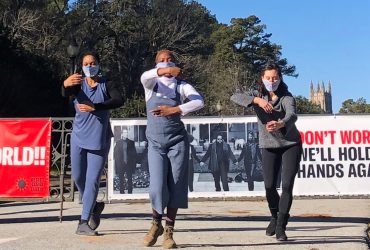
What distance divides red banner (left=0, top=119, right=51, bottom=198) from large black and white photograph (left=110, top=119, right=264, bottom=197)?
184 inches

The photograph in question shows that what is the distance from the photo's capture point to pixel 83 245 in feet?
17.9

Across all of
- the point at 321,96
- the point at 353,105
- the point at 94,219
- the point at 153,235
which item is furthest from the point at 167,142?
the point at 321,96

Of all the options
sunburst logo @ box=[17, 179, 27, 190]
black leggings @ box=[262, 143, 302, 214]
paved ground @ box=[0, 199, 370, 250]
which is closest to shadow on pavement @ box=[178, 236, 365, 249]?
paved ground @ box=[0, 199, 370, 250]

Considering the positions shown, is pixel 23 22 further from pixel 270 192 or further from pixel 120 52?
pixel 270 192

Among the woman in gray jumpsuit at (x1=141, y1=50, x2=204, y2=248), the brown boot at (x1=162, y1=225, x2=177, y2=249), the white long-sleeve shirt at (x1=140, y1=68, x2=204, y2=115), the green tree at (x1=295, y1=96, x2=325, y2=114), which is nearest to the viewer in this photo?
the brown boot at (x1=162, y1=225, x2=177, y2=249)

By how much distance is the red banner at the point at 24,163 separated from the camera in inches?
321

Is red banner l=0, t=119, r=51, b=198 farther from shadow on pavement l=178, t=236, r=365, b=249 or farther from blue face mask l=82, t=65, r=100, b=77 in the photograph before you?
shadow on pavement l=178, t=236, r=365, b=249

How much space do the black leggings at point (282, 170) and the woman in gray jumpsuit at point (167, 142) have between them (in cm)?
98

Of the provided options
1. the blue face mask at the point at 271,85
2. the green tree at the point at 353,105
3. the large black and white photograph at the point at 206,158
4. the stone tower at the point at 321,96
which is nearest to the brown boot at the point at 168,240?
the blue face mask at the point at 271,85

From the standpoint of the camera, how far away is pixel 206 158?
13000mm

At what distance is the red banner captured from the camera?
8148 mm

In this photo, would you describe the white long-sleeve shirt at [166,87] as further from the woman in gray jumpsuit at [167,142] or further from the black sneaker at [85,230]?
the black sneaker at [85,230]

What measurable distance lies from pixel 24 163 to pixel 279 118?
410 centimetres

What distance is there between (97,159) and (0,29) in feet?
102
